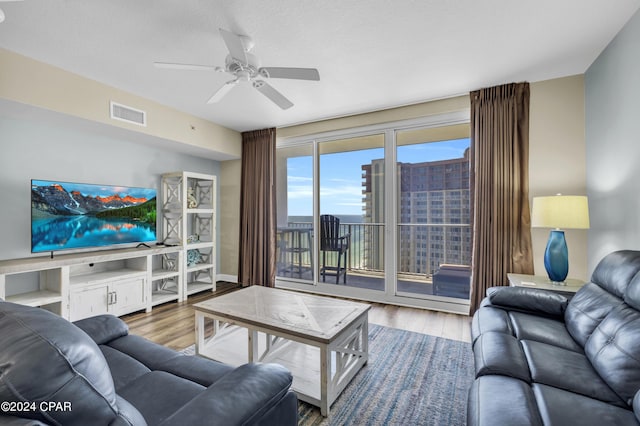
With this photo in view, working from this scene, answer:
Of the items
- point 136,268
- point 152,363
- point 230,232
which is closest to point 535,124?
point 152,363

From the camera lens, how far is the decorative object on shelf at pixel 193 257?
4.39 m

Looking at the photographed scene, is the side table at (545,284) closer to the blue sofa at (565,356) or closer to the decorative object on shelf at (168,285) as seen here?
the blue sofa at (565,356)

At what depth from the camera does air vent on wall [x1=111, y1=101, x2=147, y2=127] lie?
311 centimetres

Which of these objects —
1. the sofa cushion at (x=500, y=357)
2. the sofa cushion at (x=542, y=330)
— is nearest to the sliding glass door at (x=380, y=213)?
the sofa cushion at (x=542, y=330)

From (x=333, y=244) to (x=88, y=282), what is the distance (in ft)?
9.88

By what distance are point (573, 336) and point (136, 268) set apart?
4305 mm

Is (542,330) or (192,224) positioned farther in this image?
(192,224)

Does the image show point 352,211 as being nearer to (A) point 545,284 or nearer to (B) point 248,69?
(A) point 545,284

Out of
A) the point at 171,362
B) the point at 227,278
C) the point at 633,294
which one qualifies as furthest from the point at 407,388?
the point at 227,278

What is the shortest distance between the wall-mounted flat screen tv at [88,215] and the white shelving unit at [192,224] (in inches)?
10.7

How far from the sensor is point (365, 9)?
1.96 meters

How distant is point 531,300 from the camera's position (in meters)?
2.09

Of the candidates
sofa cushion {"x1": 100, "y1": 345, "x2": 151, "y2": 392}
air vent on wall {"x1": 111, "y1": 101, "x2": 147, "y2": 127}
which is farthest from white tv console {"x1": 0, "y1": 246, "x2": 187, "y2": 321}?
sofa cushion {"x1": 100, "y1": 345, "x2": 151, "y2": 392}

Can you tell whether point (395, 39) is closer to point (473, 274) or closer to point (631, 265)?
point (631, 265)
